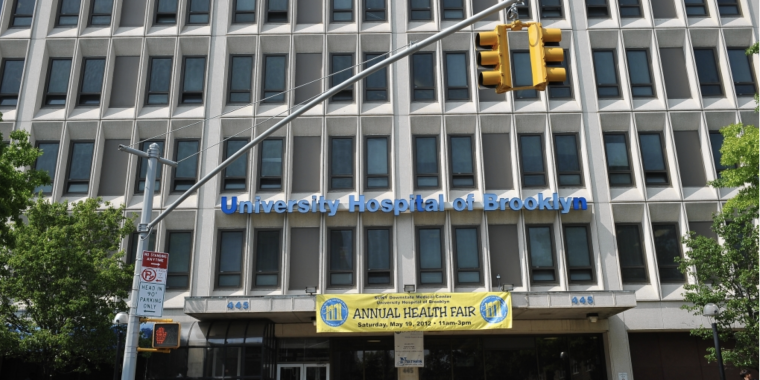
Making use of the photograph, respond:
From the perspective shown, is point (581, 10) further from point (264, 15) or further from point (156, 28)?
point (156, 28)

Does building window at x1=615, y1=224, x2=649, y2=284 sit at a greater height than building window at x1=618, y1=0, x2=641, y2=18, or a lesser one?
lesser

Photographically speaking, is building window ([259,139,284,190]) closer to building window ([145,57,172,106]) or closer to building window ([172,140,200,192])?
building window ([172,140,200,192])

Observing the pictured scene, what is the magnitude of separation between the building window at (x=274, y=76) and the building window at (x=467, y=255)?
8.90 metres

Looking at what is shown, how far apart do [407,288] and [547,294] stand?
468 cm

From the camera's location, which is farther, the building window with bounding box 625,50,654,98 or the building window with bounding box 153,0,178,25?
the building window with bounding box 153,0,178,25

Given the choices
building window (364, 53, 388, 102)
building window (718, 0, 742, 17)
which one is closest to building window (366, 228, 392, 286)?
building window (364, 53, 388, 102)

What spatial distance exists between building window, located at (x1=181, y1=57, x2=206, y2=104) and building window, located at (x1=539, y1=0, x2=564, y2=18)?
1415cm

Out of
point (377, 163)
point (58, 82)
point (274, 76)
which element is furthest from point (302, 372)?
point (58, 82)

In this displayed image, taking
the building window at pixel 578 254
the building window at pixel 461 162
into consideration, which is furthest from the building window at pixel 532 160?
the building window at pixel 578 254

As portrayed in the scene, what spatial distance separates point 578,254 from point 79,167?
19.4 m

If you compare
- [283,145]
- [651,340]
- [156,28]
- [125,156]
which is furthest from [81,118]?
[651,340]

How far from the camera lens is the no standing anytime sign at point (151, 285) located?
1302 centimetres

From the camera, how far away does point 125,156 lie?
26.0 m

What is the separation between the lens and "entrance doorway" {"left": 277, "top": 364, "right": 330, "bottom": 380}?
78.9 ft
